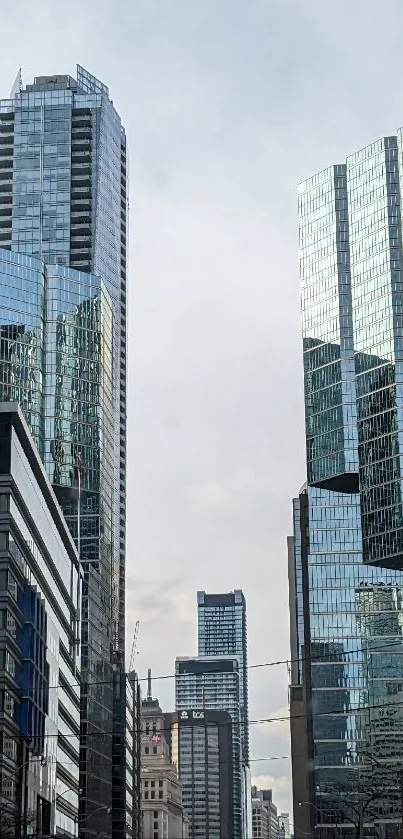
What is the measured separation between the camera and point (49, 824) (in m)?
136

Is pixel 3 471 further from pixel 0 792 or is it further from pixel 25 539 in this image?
pixel 0 792

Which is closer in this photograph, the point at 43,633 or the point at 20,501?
the point at 20,501

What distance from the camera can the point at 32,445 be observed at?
126000 mm

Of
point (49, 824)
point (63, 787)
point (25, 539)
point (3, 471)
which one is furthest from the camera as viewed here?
point (63, 787)

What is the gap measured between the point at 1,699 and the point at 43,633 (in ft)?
68.8

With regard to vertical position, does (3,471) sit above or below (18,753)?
above

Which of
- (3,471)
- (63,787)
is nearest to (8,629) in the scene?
(3,471)

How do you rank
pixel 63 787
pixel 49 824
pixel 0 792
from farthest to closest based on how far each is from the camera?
pixel 63 787
pixel 49 824
pixel 0 792

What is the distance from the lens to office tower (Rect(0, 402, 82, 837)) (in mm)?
108500

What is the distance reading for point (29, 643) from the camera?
11625 centimetres

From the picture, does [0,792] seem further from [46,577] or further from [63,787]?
[63,787]

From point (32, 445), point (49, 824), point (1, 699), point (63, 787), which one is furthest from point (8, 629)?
point (63, 787)

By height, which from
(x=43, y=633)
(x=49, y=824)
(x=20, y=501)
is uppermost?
(x=20, y=501)

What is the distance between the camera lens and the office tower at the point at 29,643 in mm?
108500
